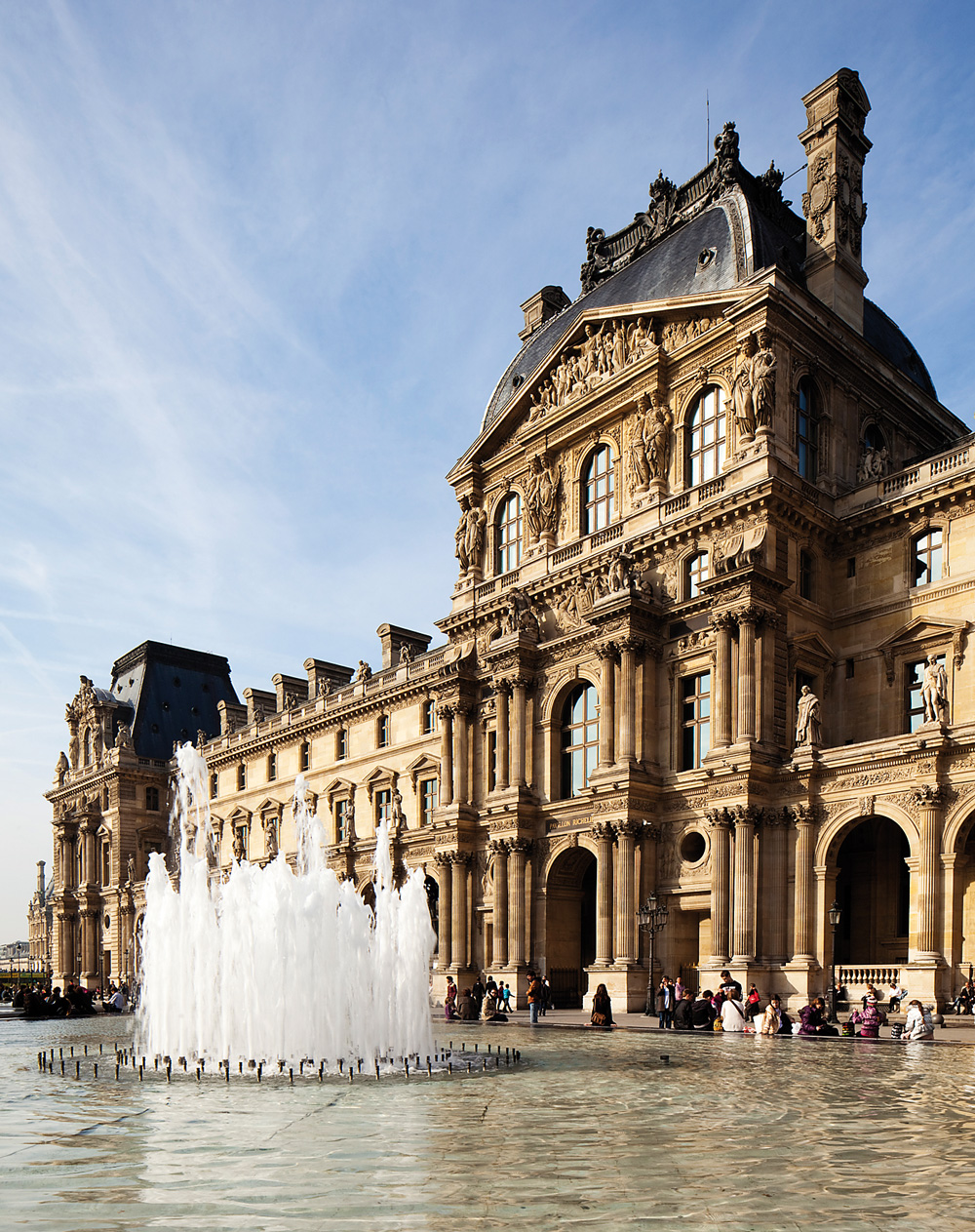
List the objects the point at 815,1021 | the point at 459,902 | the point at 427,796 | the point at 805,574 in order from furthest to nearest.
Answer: the point at 427,796 < the point at 459,902 < the point at 805,574 < the point at 815,1021

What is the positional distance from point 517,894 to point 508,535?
Result: 1459 centimetres

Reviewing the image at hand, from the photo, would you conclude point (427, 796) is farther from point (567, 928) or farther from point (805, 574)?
point (805, 574)

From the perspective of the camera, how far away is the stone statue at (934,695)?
31.3 m

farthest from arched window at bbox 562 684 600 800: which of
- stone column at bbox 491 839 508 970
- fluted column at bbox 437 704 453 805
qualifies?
fluted column at bbox 437 704 453 805

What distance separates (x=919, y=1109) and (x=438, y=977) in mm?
31792

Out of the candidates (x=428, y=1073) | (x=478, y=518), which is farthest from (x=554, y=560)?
(x=428, y=1073)

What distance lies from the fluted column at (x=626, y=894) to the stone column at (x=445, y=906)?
9.34 m

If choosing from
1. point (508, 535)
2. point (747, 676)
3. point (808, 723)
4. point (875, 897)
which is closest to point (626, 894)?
point (875, 897)

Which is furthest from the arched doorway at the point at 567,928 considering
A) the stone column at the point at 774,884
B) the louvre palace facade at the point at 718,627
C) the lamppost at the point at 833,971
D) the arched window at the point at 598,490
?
the arched window at the point at 598,490

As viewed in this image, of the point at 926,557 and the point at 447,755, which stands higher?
the point at 926,557

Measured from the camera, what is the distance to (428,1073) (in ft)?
63.1

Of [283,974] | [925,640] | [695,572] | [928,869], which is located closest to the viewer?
[283,974]

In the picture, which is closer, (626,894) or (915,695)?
(915,695)

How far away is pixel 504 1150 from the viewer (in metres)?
11.9
